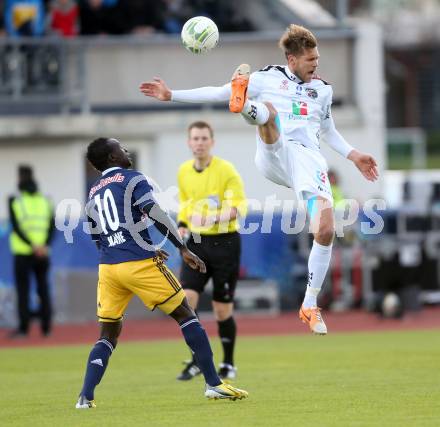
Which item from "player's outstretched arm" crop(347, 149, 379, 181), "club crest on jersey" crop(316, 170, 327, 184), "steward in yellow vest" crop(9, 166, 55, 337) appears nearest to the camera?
"club crest on jersey" crop(316, 170, 327, 184)

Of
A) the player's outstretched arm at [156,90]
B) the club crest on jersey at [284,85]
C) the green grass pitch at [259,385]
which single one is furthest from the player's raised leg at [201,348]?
the club crest on jersey at [284,85]

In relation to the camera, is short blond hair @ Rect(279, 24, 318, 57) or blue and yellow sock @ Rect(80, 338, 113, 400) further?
short blond hair @ Rect(279, 24, 318, 57)

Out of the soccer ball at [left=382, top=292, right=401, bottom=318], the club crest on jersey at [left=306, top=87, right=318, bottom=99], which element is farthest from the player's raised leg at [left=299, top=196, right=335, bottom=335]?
the soccer ball at [left=382, top=292, right=401, bottom=318]

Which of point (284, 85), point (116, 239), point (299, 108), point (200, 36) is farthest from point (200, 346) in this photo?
point (200, 36)

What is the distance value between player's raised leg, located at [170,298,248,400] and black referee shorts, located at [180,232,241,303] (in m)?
2.62

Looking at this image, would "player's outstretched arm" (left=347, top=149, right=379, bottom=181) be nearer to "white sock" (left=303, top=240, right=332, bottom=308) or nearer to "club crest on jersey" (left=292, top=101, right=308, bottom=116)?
"club crest on jersey" (left=292, top=101, right=308, bottom=116)

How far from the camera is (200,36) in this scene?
1097cm

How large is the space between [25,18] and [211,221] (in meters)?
A: 11.6

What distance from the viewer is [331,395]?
1095 cm

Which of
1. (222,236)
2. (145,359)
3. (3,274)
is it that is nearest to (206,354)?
(222,236)

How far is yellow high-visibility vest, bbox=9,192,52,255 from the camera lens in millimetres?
19016

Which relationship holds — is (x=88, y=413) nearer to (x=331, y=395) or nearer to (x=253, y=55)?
(x=331, y=395)

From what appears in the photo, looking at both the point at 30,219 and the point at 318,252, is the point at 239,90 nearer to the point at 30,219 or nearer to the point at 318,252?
the point at 318,252

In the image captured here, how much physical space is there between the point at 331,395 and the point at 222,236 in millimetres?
2562
